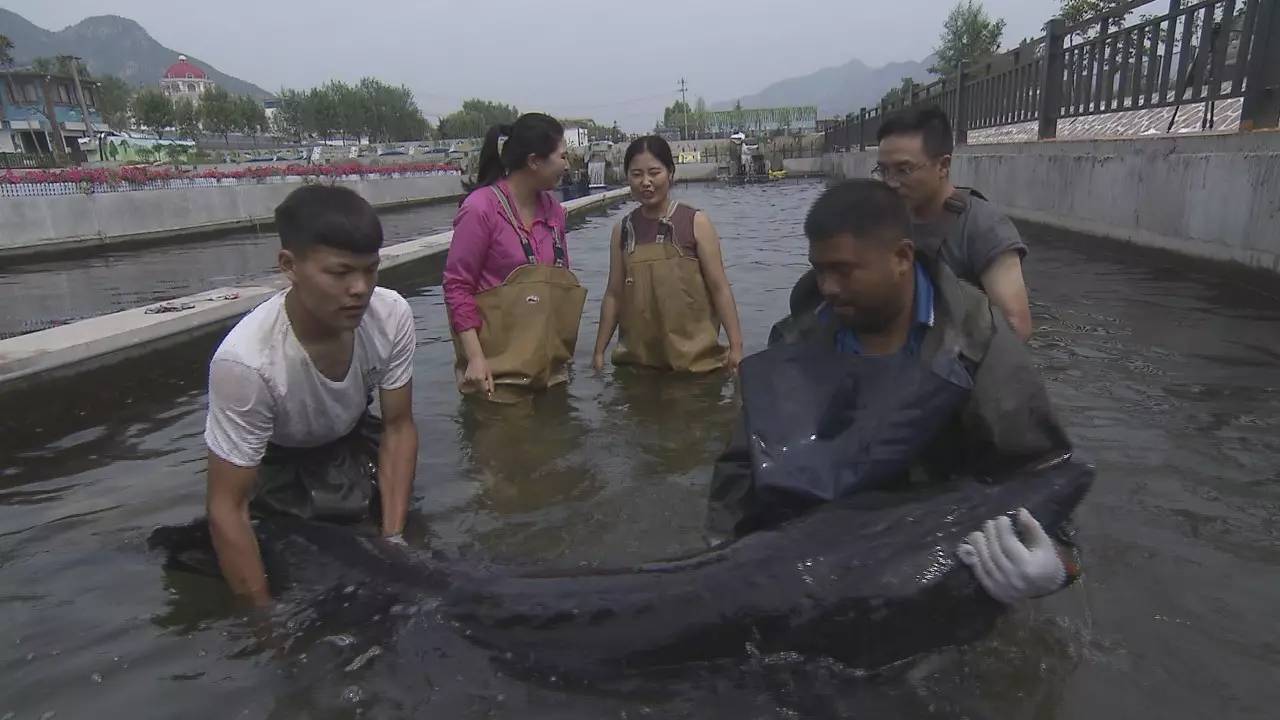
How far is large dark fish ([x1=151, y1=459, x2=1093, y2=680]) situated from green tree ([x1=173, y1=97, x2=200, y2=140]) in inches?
3532

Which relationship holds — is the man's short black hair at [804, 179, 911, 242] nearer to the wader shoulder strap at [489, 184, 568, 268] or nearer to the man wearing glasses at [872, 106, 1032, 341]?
the man wearing glasses at [872, 106, 1032, 341]

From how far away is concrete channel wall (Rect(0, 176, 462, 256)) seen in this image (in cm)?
1462

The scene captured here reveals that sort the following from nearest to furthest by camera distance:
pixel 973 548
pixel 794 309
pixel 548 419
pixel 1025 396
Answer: pixel 973 548, pixel 1025 396, pixel 794 309, pixel 548 419

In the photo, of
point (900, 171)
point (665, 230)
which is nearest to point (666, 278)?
point (665, 230)

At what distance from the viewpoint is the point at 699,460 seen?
14.3 ft

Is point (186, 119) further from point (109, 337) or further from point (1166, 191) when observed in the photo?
point (1166, 191)

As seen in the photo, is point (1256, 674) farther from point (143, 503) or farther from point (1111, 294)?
point (1111, 294)

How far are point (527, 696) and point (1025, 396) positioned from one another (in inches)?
67.9

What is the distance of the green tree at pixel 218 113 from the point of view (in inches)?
3027

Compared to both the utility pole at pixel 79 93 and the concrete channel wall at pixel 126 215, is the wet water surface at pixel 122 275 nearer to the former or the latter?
the concrete channel wall at pixel 126 215

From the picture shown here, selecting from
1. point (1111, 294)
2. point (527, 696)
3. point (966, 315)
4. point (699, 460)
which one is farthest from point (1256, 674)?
point (1111, 294)

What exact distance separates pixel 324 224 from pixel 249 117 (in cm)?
9157

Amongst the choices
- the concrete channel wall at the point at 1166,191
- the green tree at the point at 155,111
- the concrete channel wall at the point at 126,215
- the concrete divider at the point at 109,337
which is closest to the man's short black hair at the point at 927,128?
the concrete channel wall at the point at 1166,191

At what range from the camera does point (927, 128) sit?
324cm
